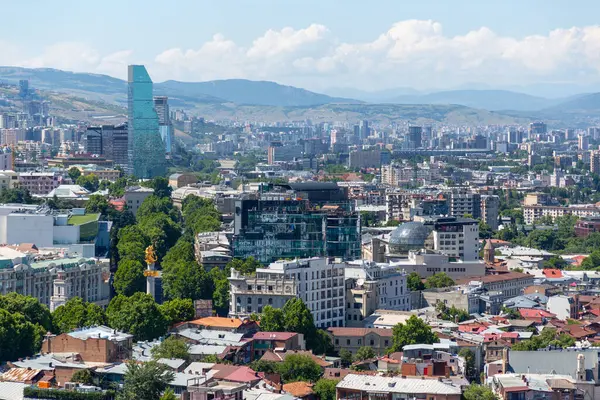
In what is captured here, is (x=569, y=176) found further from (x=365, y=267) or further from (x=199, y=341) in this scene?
(x=199, y=341)

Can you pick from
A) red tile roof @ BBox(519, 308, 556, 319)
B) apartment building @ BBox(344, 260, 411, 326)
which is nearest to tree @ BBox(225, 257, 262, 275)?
apartment building @ BBox(344, 260, 411, 326)

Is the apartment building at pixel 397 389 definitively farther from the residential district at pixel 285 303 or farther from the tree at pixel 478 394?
the tree at pixel 478 394

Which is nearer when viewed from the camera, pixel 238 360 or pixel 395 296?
pixel 238 360

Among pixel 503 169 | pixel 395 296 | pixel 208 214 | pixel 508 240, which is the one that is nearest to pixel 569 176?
pixel 503 169

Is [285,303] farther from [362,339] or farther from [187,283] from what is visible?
[187,283]

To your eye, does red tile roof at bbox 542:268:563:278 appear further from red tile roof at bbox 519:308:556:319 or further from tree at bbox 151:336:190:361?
tree at bbox 151:336:190:361

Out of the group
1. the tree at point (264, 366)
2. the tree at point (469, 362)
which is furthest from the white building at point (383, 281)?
the tree at point (264, 366)
